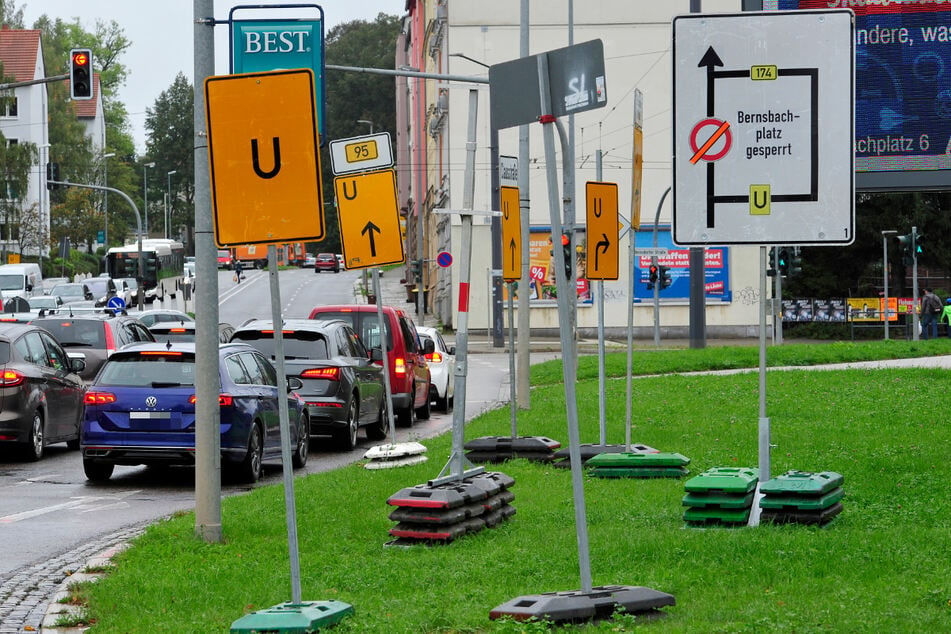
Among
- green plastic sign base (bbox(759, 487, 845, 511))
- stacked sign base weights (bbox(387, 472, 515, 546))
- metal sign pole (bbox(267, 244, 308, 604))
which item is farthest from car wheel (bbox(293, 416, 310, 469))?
metal sign pole (bbox(267, 244, 308, 604))

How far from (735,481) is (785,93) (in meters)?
2.61

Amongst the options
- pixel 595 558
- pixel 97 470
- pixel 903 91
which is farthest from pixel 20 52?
pixel 595 558

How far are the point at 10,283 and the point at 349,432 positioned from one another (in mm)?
49111

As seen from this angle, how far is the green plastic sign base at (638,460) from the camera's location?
13.7m

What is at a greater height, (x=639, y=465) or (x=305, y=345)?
(x=305, y=345)

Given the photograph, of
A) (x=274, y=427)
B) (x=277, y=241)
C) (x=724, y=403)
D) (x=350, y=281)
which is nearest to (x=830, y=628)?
(x=277, y=241)

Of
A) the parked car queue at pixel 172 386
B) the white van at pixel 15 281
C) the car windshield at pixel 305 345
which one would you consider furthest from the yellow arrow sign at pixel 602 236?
the white van at pixel 15 281

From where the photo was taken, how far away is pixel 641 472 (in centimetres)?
1373

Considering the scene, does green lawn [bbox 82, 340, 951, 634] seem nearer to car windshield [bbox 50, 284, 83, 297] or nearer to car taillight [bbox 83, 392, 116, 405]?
car taillight [bbox 83, 392, 116, 405]

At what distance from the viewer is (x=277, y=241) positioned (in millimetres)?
7508

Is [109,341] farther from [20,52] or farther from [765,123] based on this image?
[20,52]

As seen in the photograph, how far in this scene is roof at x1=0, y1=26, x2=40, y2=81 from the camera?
104750mm

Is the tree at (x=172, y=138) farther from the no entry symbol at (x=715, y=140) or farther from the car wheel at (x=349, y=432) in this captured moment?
the no entry symbol at (x=715, y=140)

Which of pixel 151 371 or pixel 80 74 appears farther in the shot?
pixel 80 74
